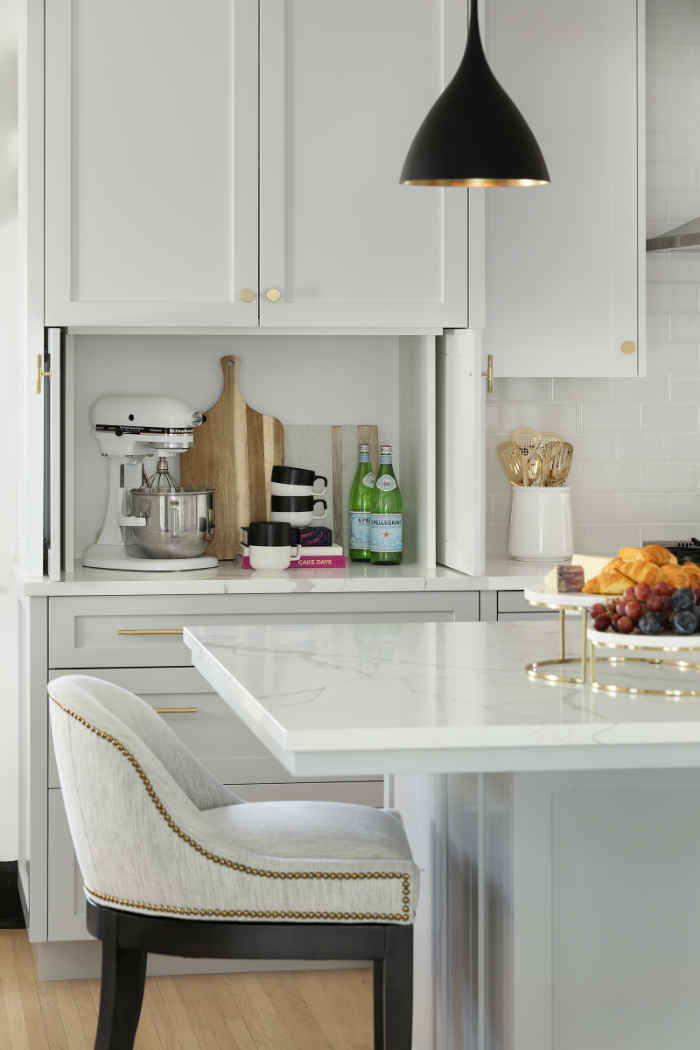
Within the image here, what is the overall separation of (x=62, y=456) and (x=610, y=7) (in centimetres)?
194

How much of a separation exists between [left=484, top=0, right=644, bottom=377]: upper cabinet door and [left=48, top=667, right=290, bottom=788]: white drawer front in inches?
46.8

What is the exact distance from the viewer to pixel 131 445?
3.61 meters

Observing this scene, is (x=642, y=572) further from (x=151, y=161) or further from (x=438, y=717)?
(x=151, y=161)

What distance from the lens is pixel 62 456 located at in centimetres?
366

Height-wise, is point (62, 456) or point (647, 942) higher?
point (62, 456)

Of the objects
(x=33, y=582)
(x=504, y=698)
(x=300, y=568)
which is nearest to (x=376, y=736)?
(x=504, y=698)

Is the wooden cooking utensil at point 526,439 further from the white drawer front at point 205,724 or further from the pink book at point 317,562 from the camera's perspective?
the white drawer front at point 205,724

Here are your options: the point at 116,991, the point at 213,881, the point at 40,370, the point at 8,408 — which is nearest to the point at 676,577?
the point at 213,881

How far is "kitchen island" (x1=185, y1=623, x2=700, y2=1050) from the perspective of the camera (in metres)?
1.62

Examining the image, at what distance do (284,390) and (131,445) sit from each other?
538mm

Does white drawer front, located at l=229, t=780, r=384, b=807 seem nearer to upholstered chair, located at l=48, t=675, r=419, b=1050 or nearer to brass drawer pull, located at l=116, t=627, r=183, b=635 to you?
brass drawer pull, located at l=116, t=627, r=183, b=635

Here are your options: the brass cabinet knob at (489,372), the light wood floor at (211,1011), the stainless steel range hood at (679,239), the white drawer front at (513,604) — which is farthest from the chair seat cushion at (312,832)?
the stainless steel range hood at (679,239)

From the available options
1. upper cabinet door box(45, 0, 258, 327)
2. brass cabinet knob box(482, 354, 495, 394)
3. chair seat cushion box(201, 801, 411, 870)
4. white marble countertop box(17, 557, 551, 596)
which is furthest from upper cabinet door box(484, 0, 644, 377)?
chair seat cushion box(201, 801, 411, 870)

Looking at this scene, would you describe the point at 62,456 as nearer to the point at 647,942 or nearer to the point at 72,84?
the point at 72,84
